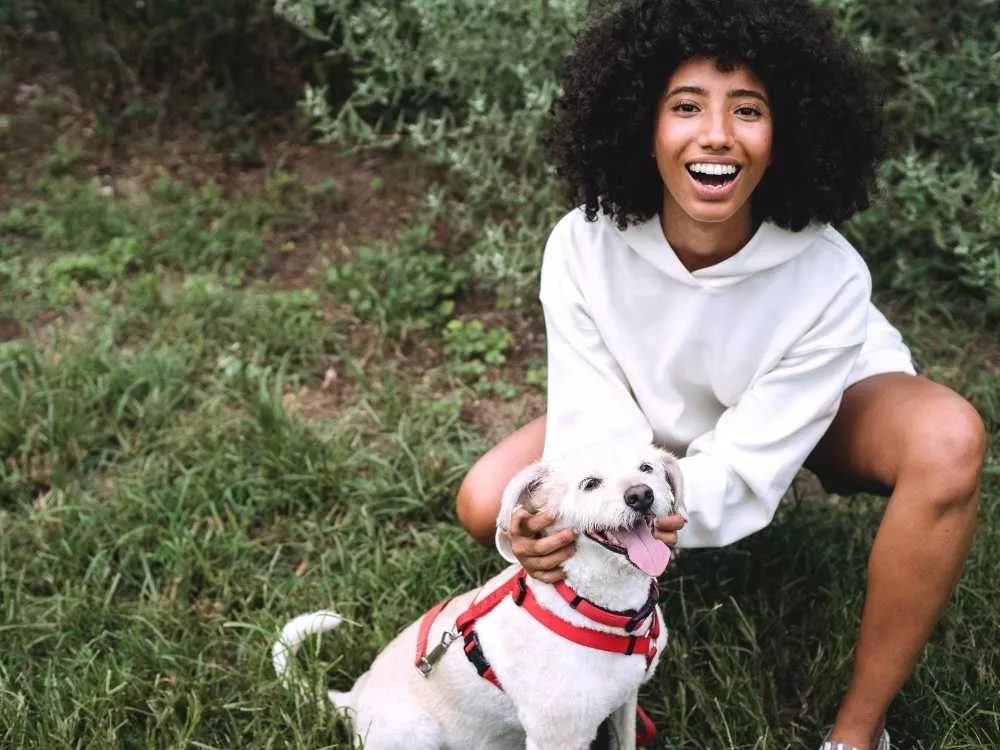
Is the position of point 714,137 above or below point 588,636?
above

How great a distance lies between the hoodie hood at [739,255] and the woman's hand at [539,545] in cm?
66

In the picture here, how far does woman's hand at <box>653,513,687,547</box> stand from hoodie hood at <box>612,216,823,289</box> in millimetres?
580

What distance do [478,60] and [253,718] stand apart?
2.45 metres

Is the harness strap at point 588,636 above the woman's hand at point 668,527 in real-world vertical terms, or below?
below

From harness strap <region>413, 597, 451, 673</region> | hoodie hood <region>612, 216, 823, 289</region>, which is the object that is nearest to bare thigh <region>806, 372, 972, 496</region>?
hoodie hood <region>612, 216, 823, 289</region>

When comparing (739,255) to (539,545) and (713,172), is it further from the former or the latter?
(539,545)

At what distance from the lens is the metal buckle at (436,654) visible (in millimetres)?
2037

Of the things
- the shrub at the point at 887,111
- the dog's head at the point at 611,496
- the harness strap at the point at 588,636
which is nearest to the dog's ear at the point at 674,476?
the dog's head at the point at 611,496

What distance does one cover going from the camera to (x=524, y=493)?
6.65 feet

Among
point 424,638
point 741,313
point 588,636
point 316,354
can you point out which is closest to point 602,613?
point 588,636

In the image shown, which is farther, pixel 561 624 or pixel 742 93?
pixel 742 93

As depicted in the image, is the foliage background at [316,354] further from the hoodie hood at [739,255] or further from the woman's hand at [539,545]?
the hoodie hood at [739,255]

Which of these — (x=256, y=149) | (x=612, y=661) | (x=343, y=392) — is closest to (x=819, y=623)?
(x=612, y=661)

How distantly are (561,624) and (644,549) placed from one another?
0.24 metres
